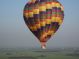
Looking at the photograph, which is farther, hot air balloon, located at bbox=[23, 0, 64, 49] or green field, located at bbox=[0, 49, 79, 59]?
green field, located at bbox=[0, 49, 79, 59]

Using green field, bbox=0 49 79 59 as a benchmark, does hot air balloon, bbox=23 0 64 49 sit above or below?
above

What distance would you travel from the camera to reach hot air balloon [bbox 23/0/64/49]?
24328 millimetres

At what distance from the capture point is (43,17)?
24312mm

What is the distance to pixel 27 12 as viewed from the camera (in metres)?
24.9

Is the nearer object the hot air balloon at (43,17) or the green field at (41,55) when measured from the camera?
the hot air balloon at (43,17)

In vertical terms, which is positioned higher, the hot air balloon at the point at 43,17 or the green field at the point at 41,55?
the hot air balloon at the point at 43,17

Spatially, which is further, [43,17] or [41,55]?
[41,55]

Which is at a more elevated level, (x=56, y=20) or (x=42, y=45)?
(x=56, y=20)

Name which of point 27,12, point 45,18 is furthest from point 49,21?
point 27,12

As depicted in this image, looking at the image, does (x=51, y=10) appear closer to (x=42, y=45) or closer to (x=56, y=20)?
(x=56, y=20)

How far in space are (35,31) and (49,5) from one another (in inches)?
94.6

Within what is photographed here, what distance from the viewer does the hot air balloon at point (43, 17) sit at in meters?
24.3

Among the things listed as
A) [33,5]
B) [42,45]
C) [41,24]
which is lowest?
[42,45]

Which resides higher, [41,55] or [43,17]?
[43,17]
